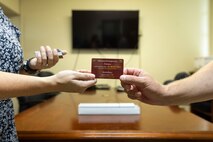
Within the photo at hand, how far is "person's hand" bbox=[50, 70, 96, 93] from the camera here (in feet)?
2.67

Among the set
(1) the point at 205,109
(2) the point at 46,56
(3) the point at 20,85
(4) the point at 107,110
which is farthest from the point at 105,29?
(3) the point at 20,85

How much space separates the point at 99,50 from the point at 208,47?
195 cm

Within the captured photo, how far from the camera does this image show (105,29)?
4.86m

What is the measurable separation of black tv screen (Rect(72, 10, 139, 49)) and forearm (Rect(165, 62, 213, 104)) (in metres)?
3.81

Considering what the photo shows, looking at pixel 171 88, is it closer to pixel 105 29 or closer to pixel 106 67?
pixel 106 67

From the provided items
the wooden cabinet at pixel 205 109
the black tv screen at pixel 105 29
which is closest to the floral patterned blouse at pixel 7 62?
the wooden cabinet at pixel 205 109

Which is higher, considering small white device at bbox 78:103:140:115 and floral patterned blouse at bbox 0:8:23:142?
floral patterned blouse at bbox 0:8:23:142

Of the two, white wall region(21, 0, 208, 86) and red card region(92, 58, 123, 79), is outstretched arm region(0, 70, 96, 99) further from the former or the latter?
white wall region(21, 0, 208, 86)

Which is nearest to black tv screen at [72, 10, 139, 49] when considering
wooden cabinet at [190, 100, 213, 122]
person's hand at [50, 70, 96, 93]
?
wooden cabinet at [190, 100, 213, 122]

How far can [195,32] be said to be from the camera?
16.4 feet

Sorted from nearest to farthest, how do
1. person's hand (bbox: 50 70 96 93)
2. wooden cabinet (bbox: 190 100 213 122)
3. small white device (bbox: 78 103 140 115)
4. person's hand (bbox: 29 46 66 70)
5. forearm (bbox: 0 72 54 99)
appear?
1. forearm (bbox: 0 72 54 99)
2. person's hand (bbox: 50 70 96 93)
3. person's hand (bbox: 29 46 66 70)
4. small white device (bbox: 78 103 140 115)
5. wooden cabinet (bbox: 190 100 213 122)

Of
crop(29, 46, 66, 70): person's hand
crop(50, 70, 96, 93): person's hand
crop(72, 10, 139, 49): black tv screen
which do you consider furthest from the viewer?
crop(72, 10, 139, 49): black tv screen

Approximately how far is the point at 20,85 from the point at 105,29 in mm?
4198

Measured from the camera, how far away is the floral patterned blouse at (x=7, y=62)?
0.89 m
